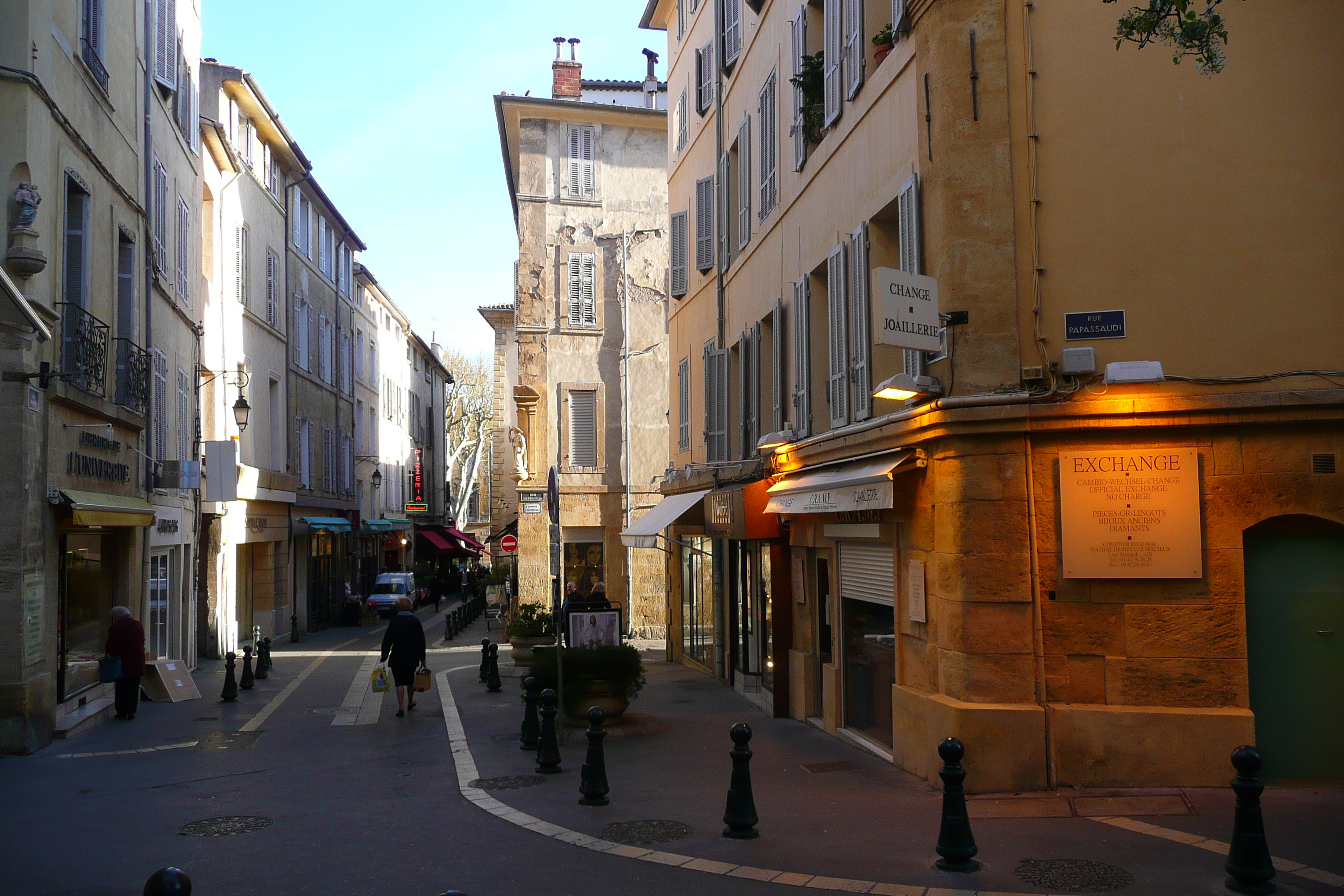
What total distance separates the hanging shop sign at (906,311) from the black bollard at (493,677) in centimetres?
1059

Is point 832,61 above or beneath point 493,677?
above

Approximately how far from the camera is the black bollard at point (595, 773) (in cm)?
924

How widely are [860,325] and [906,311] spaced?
243 centimetres

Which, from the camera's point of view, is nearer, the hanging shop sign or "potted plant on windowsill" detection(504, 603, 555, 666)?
the hanging shop sign

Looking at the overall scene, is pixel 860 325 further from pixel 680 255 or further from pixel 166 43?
pixel 166 43

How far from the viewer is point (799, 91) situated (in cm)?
1442

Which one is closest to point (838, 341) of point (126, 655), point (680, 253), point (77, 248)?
point (77, 248)

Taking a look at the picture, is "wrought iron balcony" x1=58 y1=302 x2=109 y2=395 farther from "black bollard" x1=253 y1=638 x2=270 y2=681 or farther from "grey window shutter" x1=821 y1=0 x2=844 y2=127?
"grey window shutter" x1=821 y1=0 x2=844 y2=127

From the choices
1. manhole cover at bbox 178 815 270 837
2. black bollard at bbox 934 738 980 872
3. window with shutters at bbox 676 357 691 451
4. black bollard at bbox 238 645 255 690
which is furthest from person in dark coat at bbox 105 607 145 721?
black bollard at bbox 934 738 980 872

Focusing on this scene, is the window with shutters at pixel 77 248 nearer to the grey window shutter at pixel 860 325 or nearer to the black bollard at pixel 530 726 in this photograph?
the black bollard at pixel 530 726

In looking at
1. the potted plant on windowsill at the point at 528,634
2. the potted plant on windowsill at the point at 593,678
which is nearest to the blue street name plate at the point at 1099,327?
the potted plant on windowsill at the point at 593,678

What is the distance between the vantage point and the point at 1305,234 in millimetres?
9258

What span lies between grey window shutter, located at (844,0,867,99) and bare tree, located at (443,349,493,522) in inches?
1817

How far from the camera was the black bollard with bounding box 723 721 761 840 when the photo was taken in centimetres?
803
